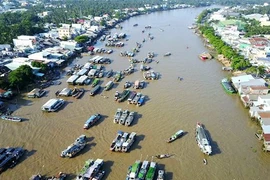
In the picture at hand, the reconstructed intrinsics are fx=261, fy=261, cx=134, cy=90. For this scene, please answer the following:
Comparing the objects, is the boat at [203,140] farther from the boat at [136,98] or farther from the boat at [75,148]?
the boat at [75,148]

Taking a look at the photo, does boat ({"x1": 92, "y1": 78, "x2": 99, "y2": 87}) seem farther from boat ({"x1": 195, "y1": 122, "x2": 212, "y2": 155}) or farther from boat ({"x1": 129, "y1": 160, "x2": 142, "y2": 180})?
boat ({"x1": 129, "y1": 160, "x2": 142, "y2": 180})

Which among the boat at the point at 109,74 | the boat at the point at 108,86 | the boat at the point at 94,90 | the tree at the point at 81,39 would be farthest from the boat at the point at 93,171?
the tree at the point at 81,39

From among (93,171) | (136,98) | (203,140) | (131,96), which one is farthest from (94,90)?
(203,140)

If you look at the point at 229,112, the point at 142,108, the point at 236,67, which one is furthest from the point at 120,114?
the point at 236,67

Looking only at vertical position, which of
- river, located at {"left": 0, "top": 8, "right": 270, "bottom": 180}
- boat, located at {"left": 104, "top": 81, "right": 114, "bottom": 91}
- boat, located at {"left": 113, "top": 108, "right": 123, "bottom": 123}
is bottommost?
river, located at {"left": 0, "top": 8, "right": 270, "bottom": 180}

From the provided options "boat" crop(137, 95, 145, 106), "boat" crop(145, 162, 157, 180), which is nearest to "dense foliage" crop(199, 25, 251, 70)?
"boat" crop(137, 95, 145, 106)

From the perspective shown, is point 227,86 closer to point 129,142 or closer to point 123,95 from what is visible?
point 123,95

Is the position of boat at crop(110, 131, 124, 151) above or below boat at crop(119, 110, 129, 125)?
below

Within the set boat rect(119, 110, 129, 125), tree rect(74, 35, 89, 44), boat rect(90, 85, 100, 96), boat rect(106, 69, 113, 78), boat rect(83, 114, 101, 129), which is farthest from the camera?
tree rect(74, 35, 89, 44)
